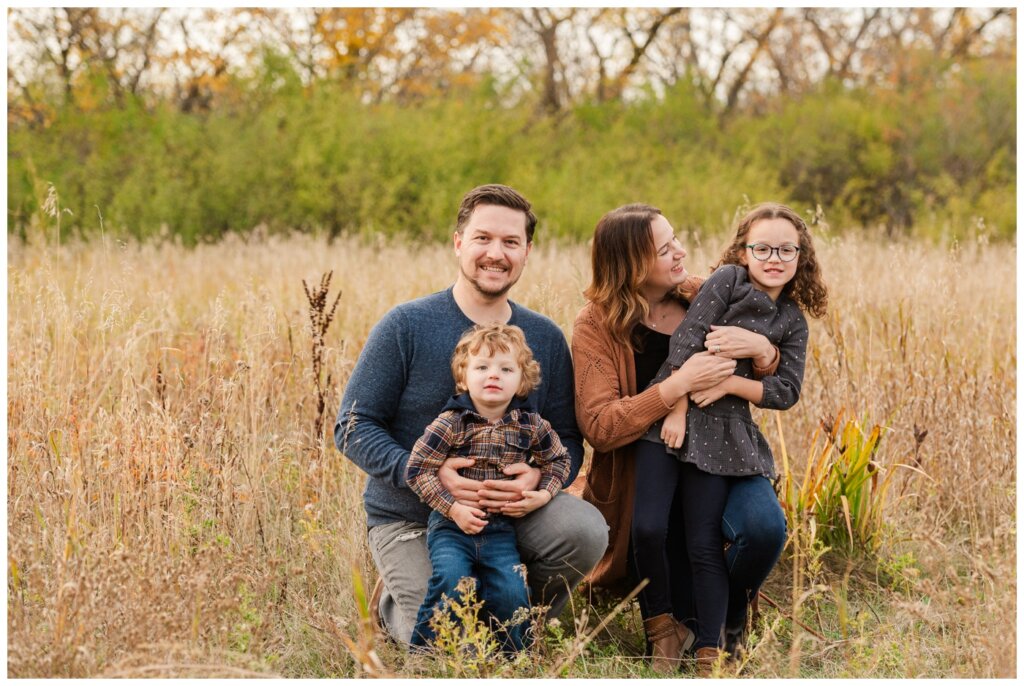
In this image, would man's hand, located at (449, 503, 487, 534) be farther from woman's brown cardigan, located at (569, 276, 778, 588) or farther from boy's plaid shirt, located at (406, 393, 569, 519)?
woman's brown cardigan, located at (569, 276, 778, 588)

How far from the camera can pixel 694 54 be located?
60.5 ft

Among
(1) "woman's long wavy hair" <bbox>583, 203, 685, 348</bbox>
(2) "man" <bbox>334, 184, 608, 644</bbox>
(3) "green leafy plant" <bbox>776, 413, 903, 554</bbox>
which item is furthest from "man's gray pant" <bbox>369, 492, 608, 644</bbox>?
(3) "green leafy plant" <bbox>776, 413, 903, 554</bbox>

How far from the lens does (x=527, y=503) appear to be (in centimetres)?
287

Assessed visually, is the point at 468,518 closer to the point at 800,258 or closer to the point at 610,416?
the point at 610,416

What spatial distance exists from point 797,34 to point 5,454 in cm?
1846

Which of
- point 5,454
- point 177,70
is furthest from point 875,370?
point 177,70

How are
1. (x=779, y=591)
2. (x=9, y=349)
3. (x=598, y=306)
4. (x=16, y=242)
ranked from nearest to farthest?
1. (x=598, y=306)
2. (x=779, y=591)
3. (x=9, y=349)
4. (x=16, y=242)

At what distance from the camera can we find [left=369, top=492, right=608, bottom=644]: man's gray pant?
2.91 metres

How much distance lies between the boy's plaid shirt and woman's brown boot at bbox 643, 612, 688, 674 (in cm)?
52

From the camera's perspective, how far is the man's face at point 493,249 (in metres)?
3.02

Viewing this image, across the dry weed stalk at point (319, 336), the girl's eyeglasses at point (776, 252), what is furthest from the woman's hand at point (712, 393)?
the dry weed stalk at point (319, 336)

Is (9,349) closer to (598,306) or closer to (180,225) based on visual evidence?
(598,306)

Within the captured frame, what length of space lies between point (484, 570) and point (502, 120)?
13354 millimetres

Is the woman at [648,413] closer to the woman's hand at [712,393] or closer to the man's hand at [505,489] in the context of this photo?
the woman's hand at [712,393]
